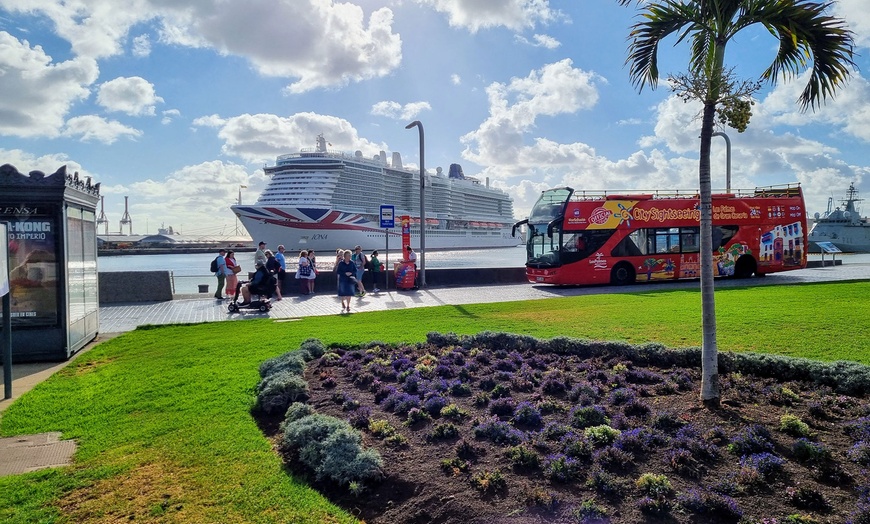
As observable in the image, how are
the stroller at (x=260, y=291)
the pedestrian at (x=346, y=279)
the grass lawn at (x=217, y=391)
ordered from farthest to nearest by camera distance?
the stroller at (x=260, y=291) < the pedestrian at (x=346, y=279) < the grass lawn at (x=217, y=391)

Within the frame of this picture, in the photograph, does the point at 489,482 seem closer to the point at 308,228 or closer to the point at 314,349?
the point at 314,349

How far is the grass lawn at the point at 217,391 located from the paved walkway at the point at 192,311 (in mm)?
250

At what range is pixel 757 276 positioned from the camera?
22875 millimetres

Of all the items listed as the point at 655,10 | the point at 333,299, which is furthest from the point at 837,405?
the point at 333,299

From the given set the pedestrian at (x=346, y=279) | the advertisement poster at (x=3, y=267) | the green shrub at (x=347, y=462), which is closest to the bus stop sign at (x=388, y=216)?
the pedestrian at (x=346, y=279)

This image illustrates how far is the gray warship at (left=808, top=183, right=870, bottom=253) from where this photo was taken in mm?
64125

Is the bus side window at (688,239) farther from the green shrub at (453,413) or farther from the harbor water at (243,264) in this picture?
the green shrub at (453,413)

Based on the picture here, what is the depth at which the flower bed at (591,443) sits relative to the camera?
3.11 m

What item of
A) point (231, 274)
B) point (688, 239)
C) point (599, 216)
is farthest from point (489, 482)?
point (688, 239)

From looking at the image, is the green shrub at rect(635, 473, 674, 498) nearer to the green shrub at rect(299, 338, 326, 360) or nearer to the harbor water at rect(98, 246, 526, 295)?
the green shrub at rect(299, 338, 326, 360)

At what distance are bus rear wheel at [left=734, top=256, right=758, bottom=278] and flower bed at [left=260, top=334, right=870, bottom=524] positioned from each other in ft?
60.8

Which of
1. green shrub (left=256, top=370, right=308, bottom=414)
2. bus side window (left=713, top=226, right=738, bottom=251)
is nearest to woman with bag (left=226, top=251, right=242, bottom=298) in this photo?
green shrub (left=256, top=370, right=308, bottom=414)

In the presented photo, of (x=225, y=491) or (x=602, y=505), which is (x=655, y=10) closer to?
(x=602, y=505)

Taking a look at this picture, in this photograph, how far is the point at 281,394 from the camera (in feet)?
17.4
